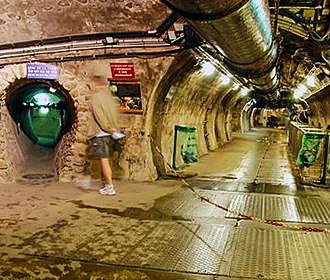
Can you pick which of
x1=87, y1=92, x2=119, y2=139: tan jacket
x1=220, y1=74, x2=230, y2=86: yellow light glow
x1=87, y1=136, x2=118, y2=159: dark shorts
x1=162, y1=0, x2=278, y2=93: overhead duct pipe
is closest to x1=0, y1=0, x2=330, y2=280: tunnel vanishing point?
x1=162, y1=0, x2=278, y2=93: overhead duct pipe

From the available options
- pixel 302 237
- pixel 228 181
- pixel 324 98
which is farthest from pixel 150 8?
pixel 324 98

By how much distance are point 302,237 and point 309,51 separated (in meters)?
6.76

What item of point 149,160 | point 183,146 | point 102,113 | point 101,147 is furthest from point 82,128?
point 183,146

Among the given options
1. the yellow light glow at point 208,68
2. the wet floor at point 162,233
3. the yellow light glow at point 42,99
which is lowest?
the wet floor at point 162,233

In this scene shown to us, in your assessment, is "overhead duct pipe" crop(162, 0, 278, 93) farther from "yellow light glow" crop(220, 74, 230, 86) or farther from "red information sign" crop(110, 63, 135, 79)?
"yellow light glow" crop(220, 74, 230, 86)

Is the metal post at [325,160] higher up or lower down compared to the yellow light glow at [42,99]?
lower down

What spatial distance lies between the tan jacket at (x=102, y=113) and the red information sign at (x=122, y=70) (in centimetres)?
50

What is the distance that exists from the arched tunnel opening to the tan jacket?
62 centimetres

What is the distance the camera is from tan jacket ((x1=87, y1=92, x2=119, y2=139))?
859 cm

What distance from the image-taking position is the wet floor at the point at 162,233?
4.13m

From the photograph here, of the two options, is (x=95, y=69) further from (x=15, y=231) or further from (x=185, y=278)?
(x=185, y=278)

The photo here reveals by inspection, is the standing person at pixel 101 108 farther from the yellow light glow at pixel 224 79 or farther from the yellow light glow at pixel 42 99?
the yellow light glow at pixel 224 79

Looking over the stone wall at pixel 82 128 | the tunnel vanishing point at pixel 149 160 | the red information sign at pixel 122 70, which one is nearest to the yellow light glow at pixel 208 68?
the tunnel vanishing point at pixel 149 160

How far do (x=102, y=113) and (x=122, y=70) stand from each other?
3.56ft
